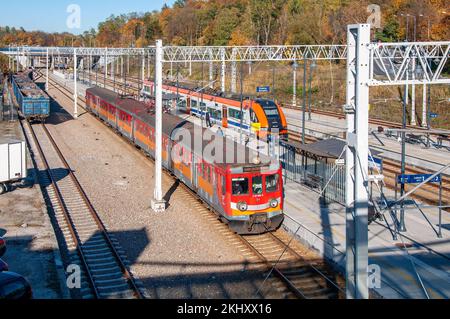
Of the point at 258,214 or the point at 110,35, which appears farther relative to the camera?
the point at 110,35

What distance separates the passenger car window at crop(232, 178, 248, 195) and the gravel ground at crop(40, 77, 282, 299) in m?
1.37

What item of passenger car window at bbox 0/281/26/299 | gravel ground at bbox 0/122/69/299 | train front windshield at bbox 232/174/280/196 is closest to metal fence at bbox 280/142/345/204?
train front windshield at bbox 232/174/280/196

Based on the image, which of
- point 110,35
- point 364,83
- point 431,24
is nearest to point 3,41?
point 110,35

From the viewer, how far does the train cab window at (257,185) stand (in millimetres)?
15703

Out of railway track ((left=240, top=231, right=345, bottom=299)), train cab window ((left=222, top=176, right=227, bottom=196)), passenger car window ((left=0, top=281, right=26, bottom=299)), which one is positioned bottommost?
railway track ((left=240, top=231, right=345, bottom=299))

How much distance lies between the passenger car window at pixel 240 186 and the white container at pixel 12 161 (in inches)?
389

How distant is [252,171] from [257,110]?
17.4 meters

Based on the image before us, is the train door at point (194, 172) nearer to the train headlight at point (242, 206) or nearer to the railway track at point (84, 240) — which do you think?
the railway track at point (84, 240)

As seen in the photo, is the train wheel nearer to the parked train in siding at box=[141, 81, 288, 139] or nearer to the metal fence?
the metal fence

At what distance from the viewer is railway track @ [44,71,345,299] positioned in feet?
40.0

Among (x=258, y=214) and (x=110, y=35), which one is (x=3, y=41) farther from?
(x=258, y=214)

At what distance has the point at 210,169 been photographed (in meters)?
16.8

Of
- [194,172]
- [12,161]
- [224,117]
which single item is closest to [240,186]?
[194,172]

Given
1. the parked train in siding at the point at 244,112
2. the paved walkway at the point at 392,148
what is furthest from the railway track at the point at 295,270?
the parked train in siding at the point at 244,112
